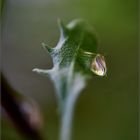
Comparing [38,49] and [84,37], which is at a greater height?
[84,37]

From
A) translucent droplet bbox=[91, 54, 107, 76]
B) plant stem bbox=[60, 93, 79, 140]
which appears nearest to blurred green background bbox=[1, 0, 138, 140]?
plant stem bbox=[60, 93, 79, 140]

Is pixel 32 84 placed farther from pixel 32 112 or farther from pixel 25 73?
pixel 32 112

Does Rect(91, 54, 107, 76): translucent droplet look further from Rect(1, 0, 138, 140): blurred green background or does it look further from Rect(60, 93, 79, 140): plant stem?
Rect(1, 0, 138, 140): blurred green background

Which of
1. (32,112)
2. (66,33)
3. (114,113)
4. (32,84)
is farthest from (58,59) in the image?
(32,84)

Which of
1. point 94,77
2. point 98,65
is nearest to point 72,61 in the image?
point 98,65

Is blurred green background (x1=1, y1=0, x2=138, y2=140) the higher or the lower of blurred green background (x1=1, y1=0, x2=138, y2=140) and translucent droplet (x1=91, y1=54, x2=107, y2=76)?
the lower

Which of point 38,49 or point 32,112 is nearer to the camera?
point 32,112

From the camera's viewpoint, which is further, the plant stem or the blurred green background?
the blurred green background
